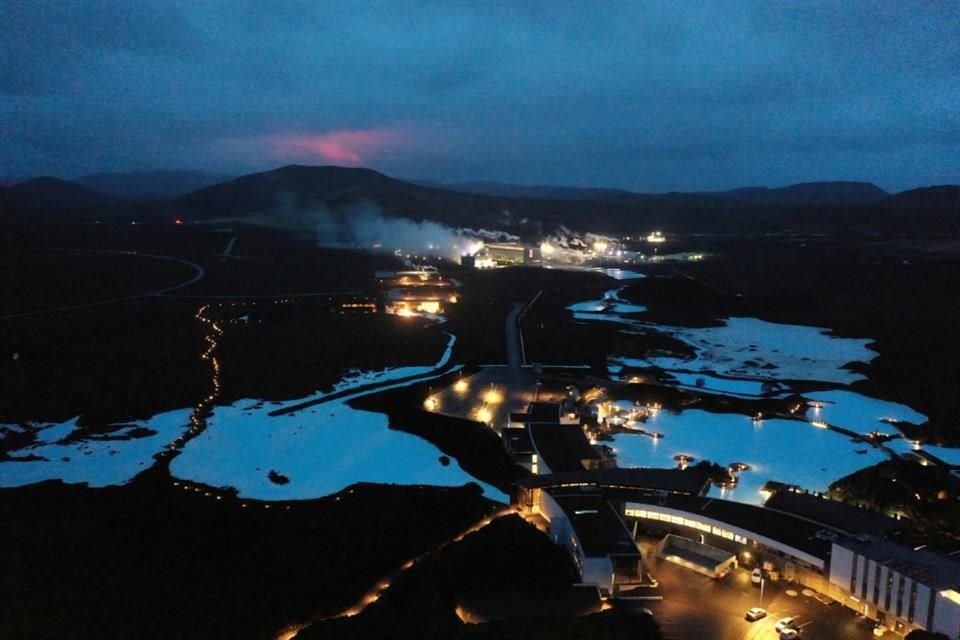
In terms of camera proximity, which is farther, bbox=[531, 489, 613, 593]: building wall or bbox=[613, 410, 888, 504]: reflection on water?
bbox=[613, 410, 888, 504]: reflection on water

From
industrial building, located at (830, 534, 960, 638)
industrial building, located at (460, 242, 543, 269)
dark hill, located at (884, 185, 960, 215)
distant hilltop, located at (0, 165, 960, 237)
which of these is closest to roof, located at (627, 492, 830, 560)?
industrial building, located at (830, 534, 960, 638)

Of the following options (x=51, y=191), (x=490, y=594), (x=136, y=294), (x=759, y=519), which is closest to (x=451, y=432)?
(x=490, y=594)

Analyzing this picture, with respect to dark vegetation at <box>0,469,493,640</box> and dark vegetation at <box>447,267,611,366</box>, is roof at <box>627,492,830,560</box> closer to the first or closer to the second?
dark vegetation at <box>0,469,493,640</box>

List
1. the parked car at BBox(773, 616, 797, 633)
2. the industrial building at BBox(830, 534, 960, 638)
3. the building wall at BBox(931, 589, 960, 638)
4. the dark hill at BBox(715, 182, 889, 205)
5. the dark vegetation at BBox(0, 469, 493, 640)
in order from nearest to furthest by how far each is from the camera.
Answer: the building wall at BBox(931, 589, 960, 638), the industrial building at BBox(830, 534, 960, 638), the parked car at BBox(773, 616, 797, 633), the dark vegetation at BBox(0, 469, 493, 640), the dark hill at BBox(715, 182, 889, 205)

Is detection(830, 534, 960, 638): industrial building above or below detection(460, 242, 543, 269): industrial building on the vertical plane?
below

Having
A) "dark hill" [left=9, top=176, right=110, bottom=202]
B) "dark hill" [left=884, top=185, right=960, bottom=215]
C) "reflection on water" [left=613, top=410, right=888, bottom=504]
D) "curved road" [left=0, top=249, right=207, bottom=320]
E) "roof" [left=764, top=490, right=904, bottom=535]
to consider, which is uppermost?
"dark hill" [left=9, top=176, right=110, bottom=202]

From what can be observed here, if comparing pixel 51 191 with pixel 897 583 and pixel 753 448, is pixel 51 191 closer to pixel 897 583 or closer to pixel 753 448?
pixel 753 448

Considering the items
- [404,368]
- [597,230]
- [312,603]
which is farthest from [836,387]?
[597,230]
